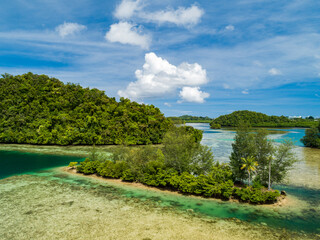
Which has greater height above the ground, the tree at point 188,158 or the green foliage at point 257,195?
the tree at point 188,158

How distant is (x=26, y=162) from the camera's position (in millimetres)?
41281

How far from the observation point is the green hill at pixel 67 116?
215 ft

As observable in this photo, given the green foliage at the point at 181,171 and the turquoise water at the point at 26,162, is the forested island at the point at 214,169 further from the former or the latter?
the turquoise water at the point at 26,162

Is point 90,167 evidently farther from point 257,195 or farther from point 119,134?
point 119,134

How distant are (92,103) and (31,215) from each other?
189 ft

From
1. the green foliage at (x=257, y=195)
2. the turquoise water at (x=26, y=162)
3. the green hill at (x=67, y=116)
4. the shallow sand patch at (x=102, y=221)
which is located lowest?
the shallow sand patch at (x=102, y=221)

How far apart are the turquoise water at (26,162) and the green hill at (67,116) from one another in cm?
1648

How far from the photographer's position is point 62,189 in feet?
84.7

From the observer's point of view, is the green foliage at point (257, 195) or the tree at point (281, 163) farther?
the tree at point (281, 163)

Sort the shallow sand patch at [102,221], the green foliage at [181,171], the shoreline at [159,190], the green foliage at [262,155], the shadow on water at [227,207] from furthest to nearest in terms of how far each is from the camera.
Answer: the green foliage at [262,155] < the green foliage at [181,171] < the shoreline at [159,190] < the shadow on water at [227,207] < the shallow sand patch at [102,221]

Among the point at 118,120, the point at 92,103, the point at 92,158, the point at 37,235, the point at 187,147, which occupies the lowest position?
the point at 37,235

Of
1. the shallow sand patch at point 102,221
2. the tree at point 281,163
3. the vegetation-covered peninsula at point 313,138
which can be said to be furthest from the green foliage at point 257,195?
the vegetation-covered peninsula at point 313,138

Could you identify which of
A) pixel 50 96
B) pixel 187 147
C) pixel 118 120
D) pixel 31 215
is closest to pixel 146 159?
pixel 187 147

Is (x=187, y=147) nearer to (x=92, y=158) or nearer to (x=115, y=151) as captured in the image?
(x=115, y=151)
